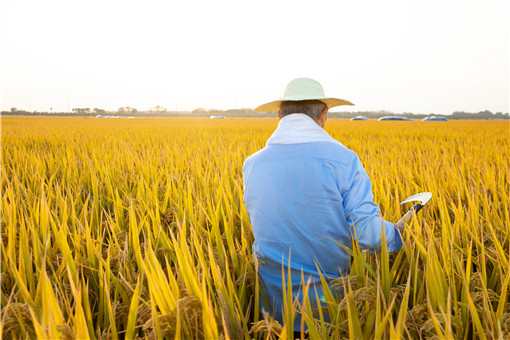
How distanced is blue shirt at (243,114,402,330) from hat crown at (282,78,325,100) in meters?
0.12

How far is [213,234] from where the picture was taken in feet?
5.74

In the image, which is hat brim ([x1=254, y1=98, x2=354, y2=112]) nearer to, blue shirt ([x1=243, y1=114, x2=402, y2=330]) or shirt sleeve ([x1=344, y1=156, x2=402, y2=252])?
blue shirt ([x1=243, y1=114, x2=402, y2=330])

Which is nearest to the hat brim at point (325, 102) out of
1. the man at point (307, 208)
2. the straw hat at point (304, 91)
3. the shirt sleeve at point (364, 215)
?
the straw hat at point (304, 91)

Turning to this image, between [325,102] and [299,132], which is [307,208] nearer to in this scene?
[299,132]

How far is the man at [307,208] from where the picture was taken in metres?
1.43

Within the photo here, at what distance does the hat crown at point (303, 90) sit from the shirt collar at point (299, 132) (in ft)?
0.28

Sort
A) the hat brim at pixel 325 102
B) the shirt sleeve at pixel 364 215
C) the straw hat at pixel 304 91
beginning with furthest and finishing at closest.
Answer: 1. the hat brim at pixel 325 102
2. the straw hat at pixel 304 91
3. the shirt sleeve at pixel 364 215

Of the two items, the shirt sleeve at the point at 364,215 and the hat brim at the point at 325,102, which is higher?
the hat brim at the point at 325,102

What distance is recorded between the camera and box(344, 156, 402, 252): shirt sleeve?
4.62 feet

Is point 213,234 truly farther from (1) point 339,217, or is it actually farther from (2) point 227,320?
(2) point 227,320

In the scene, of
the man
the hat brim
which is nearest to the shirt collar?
the man

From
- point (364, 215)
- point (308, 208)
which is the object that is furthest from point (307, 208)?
point (364, 215)

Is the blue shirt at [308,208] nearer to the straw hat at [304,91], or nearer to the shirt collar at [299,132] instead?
the shirt collar at [299,132]

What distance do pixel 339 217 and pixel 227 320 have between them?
714 millimetres
